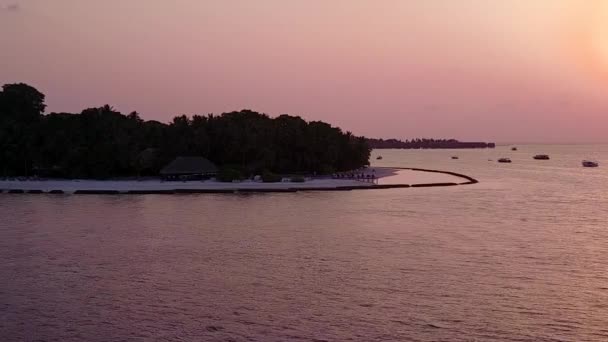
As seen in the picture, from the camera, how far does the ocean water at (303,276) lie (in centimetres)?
2175

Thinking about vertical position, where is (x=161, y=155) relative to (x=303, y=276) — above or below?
above

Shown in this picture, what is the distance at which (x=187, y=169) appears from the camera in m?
97.6

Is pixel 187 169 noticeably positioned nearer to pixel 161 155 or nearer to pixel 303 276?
pixel 161 155

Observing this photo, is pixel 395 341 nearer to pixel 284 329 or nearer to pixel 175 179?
pixel 284 329

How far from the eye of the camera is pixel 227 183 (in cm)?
9506

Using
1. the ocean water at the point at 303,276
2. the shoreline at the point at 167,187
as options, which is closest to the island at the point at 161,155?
the shoreline at the point at 167,187

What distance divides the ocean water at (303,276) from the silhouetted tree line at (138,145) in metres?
43.6

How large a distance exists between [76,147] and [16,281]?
7631cm

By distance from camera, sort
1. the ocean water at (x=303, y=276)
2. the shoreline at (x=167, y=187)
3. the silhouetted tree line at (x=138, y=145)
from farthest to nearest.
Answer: the silhouetted tree line at (x=138, y=145)
the shoreline at (x=167, y=187)
the ocean water at (x=303, y=276)

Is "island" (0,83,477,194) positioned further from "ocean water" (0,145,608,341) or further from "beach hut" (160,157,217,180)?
"ocean water" (0,145,608,341)

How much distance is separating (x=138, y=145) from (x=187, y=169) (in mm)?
14296

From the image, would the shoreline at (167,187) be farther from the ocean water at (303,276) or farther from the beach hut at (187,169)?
the ocean water at (303,276)

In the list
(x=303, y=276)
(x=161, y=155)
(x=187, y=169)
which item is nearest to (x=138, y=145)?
(x=161, y=155)

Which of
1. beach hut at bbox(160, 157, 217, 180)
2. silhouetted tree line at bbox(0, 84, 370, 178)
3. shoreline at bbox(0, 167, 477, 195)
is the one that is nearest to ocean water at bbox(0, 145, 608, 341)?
shoreline at bbox(0, 167, 477, 195)
